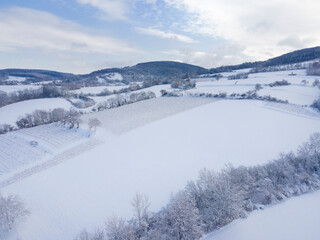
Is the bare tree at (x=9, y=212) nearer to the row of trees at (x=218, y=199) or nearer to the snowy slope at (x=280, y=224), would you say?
the row of trees at (x=218, y=199)

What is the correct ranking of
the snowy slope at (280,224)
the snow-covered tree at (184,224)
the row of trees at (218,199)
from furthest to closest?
the snowy slope at (280,224) < the row of trees at (218,199) < the snow-covered tree at (184,224)

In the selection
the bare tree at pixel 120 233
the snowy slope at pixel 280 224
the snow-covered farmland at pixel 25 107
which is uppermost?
the snow-covered farmland at pixel 25 107

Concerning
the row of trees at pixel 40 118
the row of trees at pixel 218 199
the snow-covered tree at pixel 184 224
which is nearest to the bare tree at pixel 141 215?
the row of trees at pixel 218 199

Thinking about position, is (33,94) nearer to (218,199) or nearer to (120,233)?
(120,233)

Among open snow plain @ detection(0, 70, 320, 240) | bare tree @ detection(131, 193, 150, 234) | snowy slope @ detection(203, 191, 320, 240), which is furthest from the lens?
open snow plain @ detection(0, 70, 320, 240)

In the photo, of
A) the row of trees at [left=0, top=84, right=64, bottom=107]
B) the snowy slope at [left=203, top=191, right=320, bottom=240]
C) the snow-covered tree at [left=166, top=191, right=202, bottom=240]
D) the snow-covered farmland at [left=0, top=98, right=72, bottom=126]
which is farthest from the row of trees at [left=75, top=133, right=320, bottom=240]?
the row of trees at [left=0, top=84, right=64, bottom=107]

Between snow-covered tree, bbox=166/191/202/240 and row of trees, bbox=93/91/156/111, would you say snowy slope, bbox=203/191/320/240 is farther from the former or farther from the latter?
row of trees, bbox=93/91/156/111

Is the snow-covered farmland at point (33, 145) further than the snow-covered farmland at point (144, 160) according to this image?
Yes
